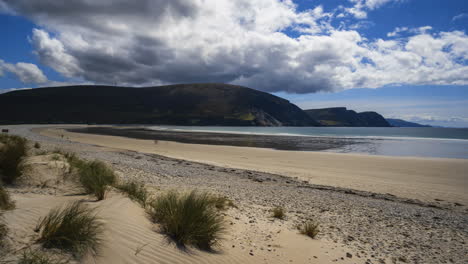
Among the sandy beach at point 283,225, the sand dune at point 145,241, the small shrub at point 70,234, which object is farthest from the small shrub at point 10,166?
the small shrub at point 70,234

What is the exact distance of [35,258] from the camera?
2699 millimetres

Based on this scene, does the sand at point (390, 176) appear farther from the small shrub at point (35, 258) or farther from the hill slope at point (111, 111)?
the hill slope at point (111, 111)

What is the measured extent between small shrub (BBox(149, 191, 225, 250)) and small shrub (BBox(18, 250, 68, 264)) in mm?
1754

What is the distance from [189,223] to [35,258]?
2.23 m

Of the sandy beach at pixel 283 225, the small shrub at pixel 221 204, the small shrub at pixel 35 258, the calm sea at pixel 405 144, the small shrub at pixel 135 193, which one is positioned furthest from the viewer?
the calm sea at pixel 405 144

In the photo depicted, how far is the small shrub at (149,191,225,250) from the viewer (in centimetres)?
433

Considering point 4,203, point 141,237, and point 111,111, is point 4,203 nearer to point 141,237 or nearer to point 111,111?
point 141,237

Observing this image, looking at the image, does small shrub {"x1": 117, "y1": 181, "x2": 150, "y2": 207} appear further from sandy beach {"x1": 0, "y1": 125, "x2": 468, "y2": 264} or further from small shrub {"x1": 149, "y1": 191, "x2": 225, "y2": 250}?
small shrub {"x1": 149, "y1": 191, "x2": 225, "y2": 250}

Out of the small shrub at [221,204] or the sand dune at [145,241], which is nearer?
the sand dune at [145,241]

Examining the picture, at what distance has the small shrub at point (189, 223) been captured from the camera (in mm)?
4332

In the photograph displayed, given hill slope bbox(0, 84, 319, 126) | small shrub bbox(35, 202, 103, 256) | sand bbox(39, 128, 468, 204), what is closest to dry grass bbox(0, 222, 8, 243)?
small shrub bbox(35, 202, 103, 256)

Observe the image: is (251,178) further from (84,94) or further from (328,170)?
(84,94)

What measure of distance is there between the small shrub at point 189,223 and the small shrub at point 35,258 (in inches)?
69.1

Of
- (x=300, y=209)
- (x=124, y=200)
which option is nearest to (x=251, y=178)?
(x=300, y=209)
